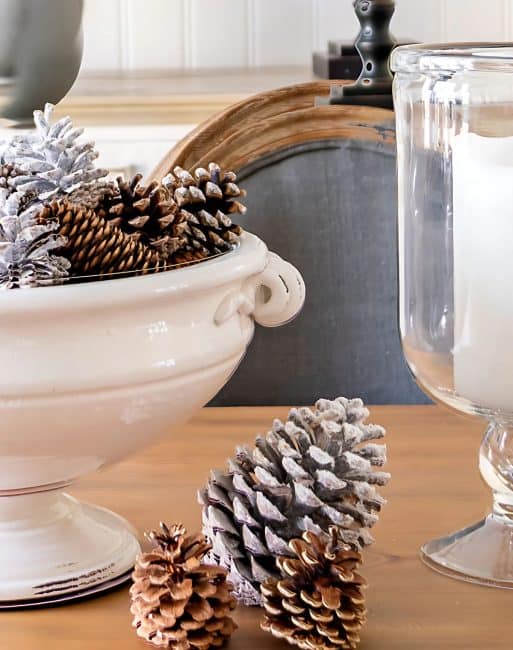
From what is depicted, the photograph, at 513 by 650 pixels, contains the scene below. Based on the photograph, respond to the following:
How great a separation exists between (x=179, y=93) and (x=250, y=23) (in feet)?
1.41

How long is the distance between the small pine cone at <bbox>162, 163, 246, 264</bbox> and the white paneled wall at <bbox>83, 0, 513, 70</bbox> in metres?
1.33

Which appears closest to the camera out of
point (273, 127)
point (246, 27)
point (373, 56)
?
point (273, 127)

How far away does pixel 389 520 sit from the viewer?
64 centimetres

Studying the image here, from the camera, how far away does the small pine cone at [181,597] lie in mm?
478

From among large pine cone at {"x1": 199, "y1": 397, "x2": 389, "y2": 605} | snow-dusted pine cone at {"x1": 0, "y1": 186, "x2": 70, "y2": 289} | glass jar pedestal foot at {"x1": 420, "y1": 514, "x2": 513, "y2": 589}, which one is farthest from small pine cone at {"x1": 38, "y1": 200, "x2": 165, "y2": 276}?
glass jar pedestal foot at {"x1": 420, "y1": 514, "x2": 513, "y2": 589}

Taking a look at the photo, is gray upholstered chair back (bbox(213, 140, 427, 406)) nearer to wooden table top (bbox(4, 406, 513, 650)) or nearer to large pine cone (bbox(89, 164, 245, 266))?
wooden table top (bbox(4, 406, 513, 650))

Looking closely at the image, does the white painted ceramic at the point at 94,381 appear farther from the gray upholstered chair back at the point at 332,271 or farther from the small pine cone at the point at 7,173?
the gray upholstered chair back at the point at 332,271

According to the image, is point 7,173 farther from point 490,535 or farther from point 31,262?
point 490,535

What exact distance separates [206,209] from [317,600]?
9.8 inches

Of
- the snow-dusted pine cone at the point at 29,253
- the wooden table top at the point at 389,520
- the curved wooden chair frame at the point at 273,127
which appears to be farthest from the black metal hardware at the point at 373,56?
the snow-dusted pine cone at the point at 29,253

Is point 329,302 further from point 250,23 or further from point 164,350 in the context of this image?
point 250,23

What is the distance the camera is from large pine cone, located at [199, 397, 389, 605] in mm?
526

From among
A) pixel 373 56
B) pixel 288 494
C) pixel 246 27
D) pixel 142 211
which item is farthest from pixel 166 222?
pixel 246 27

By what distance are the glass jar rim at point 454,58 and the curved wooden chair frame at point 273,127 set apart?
57 centimetres
